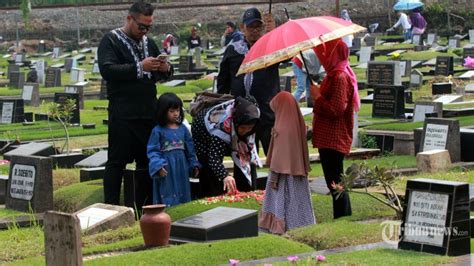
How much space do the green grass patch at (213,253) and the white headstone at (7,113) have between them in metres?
15.9

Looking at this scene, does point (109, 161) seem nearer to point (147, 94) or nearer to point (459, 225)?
point (147, 94)

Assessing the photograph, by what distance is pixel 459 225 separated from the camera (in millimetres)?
9305

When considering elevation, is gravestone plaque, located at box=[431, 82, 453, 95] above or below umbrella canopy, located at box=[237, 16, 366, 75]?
below

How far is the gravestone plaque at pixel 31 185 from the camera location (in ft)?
43.1

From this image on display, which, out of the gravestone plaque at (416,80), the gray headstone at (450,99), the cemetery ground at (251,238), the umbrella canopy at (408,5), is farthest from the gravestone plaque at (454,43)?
the cemetery ground at (251,238)

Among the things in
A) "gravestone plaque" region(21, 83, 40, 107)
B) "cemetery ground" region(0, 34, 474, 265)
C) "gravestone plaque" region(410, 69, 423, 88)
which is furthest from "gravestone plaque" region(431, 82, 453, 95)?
"gravestone plaque" region(21, 83, 40, 107)

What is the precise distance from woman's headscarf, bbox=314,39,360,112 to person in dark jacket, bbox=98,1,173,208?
177cm

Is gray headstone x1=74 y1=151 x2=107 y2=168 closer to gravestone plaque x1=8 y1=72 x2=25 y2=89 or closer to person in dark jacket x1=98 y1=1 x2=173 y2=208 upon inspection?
person in dark jacket x1=98 y1=1 x2=173 y2=208

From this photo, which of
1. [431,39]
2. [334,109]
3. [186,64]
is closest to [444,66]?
[186,64]

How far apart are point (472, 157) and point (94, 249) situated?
253 inches

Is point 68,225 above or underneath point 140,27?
underneath

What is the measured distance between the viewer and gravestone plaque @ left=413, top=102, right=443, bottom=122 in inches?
801

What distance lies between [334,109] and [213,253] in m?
2.27

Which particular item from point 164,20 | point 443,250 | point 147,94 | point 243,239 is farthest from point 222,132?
point 164,20
